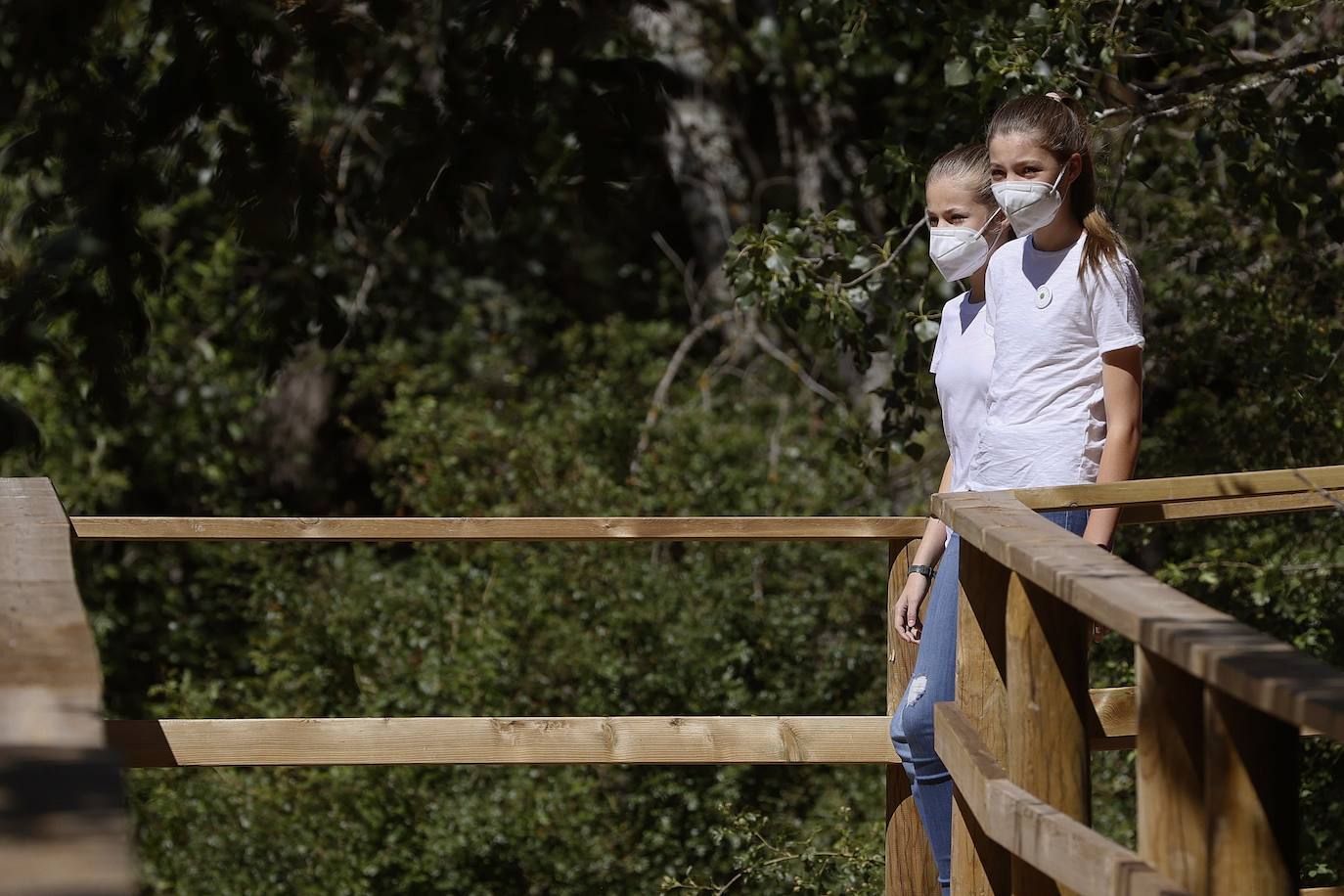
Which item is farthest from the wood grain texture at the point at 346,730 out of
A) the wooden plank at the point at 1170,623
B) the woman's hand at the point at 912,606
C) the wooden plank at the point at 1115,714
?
the wooden plank at the point at 1170,623

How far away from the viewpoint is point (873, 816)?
5.86 m

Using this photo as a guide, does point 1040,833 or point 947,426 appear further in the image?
point 947,426

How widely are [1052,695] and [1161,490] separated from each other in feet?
1.36

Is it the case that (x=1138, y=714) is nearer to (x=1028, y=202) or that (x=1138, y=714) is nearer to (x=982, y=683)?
(x=982, y=683)

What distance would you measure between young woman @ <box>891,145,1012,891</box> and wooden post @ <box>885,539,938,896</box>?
0.75ft

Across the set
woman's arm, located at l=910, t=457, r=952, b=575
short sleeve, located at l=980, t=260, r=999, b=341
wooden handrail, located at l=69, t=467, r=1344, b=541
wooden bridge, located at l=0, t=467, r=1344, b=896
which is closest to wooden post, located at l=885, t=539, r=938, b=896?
wooden bridge, located at l=0, t=467, r=1344, b=896

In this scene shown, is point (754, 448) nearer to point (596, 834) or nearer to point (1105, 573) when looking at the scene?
point (596, 834)

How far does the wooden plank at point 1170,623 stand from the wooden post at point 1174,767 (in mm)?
56

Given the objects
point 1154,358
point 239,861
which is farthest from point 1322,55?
point 239,861

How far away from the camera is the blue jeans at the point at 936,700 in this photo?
253cm

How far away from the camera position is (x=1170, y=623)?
1396 mm

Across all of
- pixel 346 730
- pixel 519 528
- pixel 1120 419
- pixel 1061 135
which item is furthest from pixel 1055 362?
pixel 346 730

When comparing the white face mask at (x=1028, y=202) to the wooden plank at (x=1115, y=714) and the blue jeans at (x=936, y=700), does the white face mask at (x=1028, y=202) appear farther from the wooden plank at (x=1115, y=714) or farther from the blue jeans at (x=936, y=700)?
the wooden plank at (x=1115, y=714)

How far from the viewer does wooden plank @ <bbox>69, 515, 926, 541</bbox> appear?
3143mm
